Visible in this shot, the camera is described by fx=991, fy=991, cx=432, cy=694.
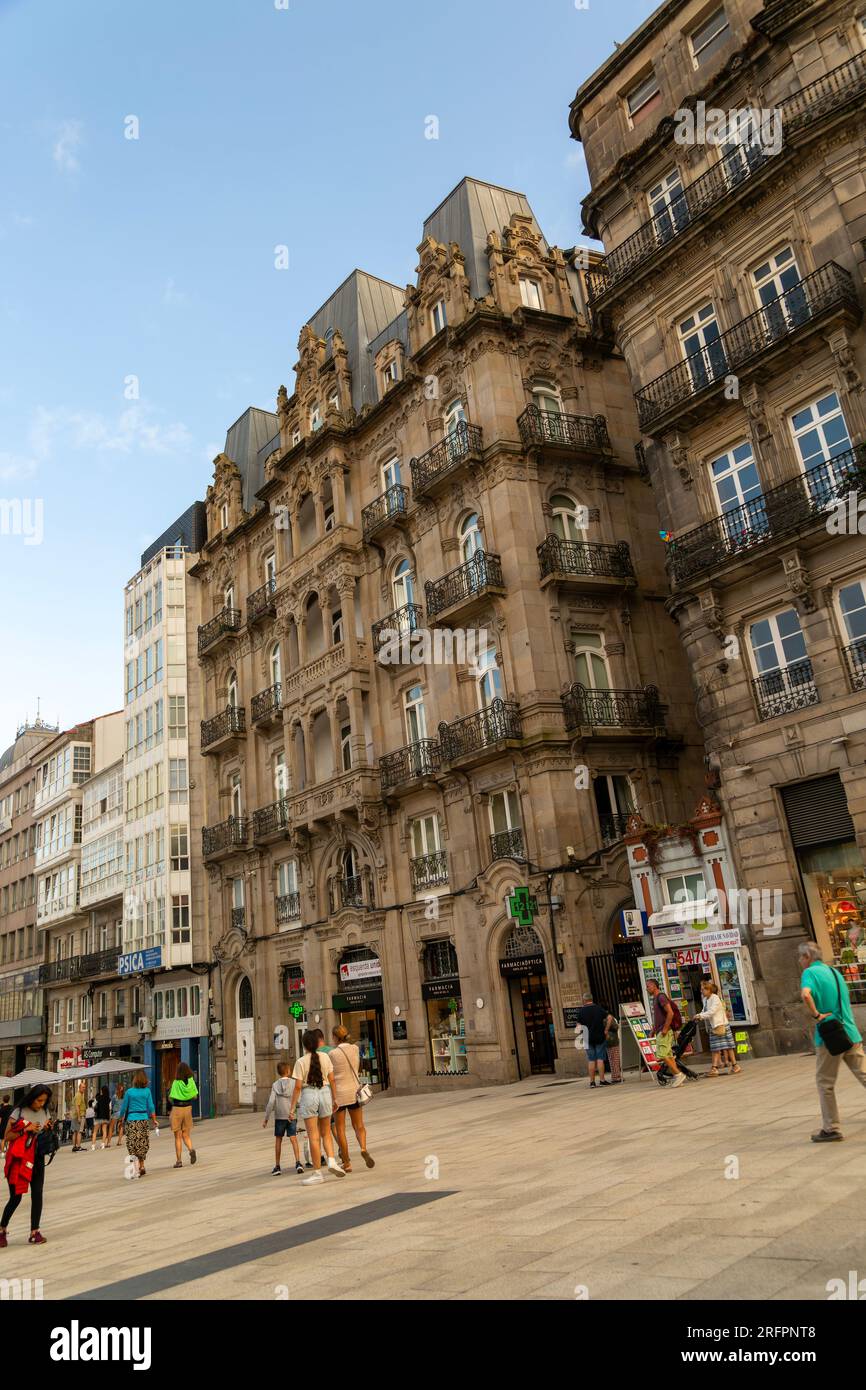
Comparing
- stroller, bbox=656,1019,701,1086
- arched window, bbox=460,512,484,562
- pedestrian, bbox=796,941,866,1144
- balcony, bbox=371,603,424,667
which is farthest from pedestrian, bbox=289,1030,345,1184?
balcony, bbox=371,603,424,667

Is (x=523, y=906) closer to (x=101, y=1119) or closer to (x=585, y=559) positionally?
(x=585, y=559)

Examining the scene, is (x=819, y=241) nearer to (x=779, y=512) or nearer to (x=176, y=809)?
(x=779, y=512)

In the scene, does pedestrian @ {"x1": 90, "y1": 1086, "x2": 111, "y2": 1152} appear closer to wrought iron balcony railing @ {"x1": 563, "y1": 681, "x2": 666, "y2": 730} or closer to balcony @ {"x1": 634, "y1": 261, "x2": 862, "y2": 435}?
wrought iron balcony railing @ {"x1": 563, "y1": 681, "x2": 666, "y2": 730}

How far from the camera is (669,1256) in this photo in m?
6.19

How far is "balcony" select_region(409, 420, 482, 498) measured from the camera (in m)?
29.3

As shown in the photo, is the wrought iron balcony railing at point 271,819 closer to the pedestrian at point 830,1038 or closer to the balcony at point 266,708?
the balcony at point 266,708

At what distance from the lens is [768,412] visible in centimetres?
2166

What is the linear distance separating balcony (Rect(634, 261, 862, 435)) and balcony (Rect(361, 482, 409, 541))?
32.4 feet

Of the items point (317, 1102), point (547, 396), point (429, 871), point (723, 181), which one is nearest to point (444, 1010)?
point (429, 871)

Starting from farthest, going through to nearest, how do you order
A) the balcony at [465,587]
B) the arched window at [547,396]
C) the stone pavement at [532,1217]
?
the arched window at [547,396]
the balcony at [465,587]
the stone pavement at [532,1217]

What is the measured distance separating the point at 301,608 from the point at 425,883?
40.3ft

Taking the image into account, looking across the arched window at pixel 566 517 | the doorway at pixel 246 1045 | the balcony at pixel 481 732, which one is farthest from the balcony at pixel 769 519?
the doorway at pixel 246 1045

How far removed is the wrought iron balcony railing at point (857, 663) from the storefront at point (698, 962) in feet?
17.8

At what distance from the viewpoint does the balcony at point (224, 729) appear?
40.7 m
